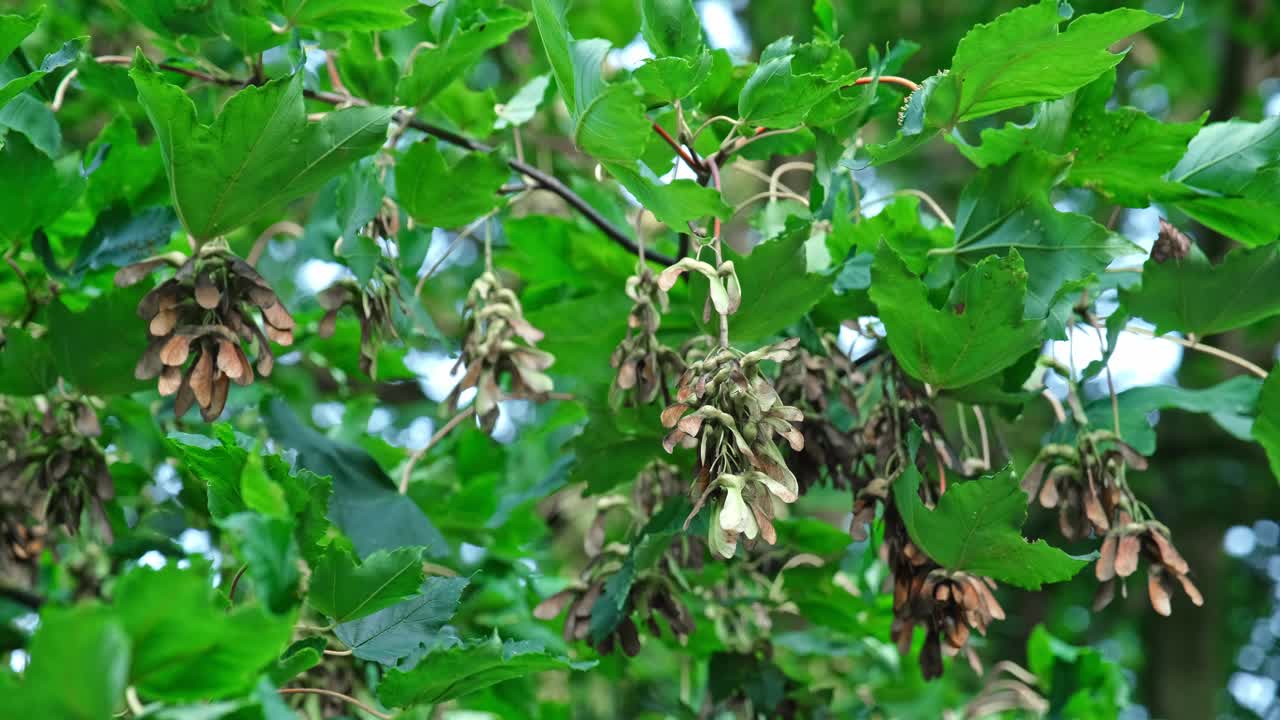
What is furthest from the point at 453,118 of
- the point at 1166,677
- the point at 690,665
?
the point at 1166,677

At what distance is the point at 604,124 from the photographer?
1056 mm

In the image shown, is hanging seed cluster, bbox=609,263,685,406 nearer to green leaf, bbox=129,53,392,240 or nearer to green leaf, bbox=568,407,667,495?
green leaf, bbox=568,407,667,495

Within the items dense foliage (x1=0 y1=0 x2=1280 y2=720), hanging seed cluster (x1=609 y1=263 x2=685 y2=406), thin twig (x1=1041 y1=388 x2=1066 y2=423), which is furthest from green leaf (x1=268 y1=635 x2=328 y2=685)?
thin twig (x1=1041 y1=388 x2=1066 y2=423)

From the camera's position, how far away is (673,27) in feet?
3.94

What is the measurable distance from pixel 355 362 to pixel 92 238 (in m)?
0.49

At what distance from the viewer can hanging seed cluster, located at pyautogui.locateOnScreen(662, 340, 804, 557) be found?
38.1 inches

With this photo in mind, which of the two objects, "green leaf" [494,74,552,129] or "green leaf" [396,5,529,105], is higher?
"green leaf" [396,5,529,105]

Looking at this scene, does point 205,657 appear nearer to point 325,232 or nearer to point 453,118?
point 325,232

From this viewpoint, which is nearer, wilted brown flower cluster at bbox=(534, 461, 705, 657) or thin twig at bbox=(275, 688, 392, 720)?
thin twig at bbox=(275, 688, 392, 720)

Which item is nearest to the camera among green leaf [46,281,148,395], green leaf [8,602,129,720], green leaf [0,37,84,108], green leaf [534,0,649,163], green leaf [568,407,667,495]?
green leaf [8,602,129,720]

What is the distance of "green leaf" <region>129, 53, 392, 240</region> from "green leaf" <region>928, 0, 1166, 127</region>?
0.56 m

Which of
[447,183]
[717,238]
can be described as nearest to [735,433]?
[717,238]

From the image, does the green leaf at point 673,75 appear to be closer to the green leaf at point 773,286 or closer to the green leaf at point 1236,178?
the green leaf at point 773,286

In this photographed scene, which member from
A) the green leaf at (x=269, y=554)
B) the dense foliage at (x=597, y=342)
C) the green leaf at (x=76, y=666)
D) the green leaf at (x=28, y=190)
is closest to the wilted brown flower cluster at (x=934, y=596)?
the dense foliage at (x=597, y=342)
